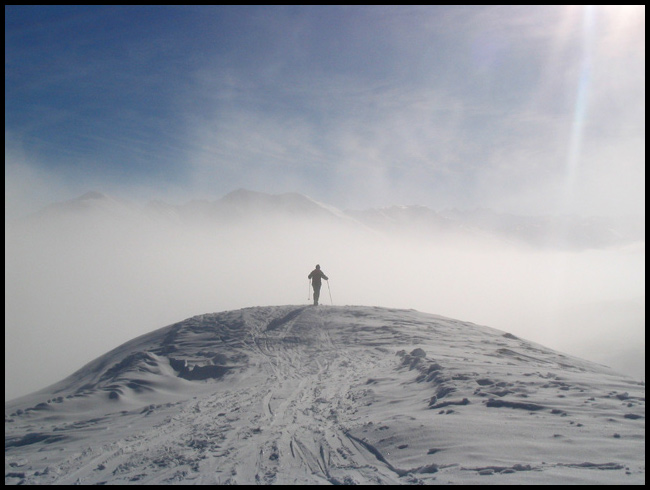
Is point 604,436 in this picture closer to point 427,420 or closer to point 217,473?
point 427,420

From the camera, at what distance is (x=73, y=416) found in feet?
37.2

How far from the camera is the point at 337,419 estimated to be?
31.9 ft

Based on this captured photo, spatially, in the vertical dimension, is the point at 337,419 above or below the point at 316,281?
below

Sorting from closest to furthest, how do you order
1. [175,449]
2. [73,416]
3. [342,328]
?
[175,449], [73,416], [342,328]

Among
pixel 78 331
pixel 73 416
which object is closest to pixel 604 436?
pixel 73 416

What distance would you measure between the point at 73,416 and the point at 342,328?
11.0 metres

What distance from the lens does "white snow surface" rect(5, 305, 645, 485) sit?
698 centimetres

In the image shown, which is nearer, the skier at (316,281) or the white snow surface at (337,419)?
the white snow surface at (337,419)

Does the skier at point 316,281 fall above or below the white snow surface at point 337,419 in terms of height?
above

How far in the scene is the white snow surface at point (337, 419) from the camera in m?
6.98

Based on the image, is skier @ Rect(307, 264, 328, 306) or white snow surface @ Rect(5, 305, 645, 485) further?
skier @ Rect(307, 264, 328, 306)

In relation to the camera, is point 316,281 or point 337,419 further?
point 316,281

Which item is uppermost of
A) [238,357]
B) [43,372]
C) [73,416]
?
[238,357]

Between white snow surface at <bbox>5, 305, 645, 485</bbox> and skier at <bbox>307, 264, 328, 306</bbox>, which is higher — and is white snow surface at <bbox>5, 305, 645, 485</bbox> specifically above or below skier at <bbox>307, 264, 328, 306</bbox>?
below
